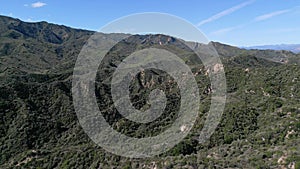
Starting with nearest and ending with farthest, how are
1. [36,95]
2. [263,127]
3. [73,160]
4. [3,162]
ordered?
[263,127] < [73,160] < [3,162] < [36,95]

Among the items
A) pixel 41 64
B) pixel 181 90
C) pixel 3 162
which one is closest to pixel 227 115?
pixel 181 90

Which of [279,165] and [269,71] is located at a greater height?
[269,71]

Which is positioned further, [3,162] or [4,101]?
[4,101]

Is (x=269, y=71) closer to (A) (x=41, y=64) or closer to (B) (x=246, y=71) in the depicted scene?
(B) (x=246, y=71)

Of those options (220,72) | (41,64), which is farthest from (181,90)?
(41,64)

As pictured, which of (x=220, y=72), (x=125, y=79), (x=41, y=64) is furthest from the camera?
(x=41, y=64)

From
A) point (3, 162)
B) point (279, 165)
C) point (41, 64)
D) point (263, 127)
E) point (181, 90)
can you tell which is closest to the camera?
point (279, 165)

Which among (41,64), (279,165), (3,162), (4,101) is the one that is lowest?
(3,162)

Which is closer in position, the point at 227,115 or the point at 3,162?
the point at 227,115

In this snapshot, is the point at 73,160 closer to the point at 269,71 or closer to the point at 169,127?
the point at 169,127
